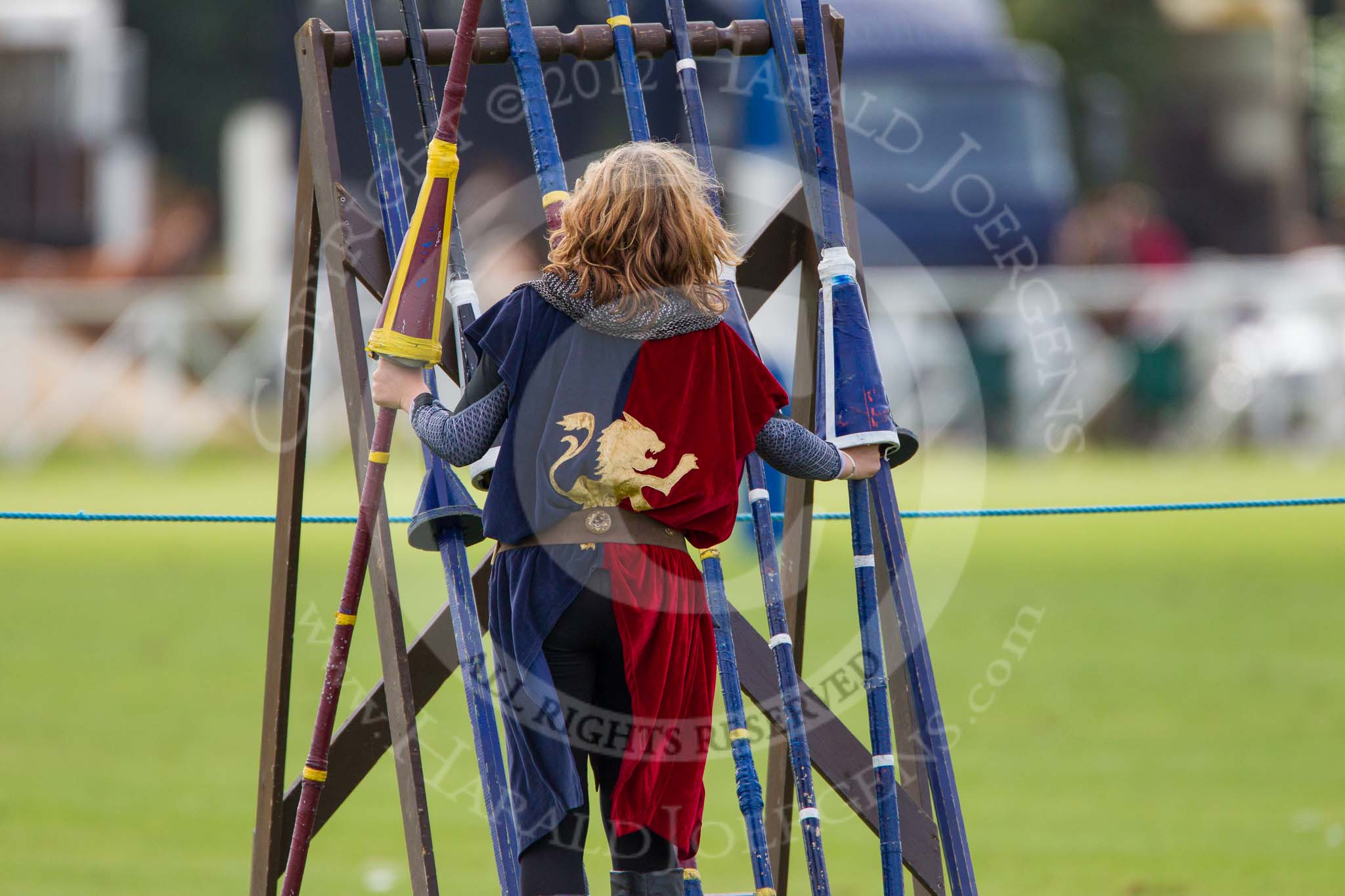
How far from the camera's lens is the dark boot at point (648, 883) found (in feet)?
11.1

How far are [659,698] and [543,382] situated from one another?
0.62m

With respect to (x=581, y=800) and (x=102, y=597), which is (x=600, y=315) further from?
(x=102, y=597)

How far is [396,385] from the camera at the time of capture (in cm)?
346

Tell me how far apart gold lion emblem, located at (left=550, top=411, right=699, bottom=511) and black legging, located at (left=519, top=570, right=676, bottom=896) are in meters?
0.15

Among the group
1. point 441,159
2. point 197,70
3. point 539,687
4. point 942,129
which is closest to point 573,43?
point 441,159

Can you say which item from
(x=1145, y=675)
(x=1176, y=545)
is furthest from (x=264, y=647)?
(x=1176, y=545)

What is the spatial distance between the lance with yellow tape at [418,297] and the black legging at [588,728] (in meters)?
0.48

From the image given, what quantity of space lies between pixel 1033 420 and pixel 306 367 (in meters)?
15.6

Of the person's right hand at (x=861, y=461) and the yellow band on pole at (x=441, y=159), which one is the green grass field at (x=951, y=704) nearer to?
the person's right hand at (x=861, y=461)

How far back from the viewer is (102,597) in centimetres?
1077

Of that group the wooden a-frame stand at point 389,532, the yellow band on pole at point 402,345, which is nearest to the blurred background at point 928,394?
the wooden a-frame stand at point 389,532

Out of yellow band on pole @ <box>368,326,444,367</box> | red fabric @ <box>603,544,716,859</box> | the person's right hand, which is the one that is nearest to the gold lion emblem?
red fabric @ <box>603,544,716,859</box>

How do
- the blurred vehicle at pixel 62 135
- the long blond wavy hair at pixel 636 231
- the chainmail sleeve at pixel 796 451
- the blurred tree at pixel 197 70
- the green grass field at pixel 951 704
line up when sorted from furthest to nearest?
the blurred tree at pixel 197 70 < the blurred vehicle at pixel 62 135 < the green grass field at pixel 951 704 < the chainmail sleeve at pixel 796 451 < the long blond wavy hair at pixel 636 231

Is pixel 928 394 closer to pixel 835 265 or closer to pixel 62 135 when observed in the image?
pixel 835 265
